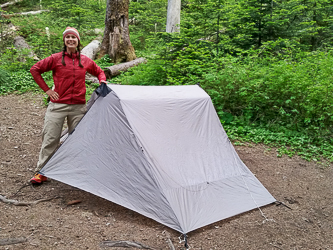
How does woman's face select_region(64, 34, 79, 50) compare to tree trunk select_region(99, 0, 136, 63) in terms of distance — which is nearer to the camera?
woman's face select_region(64, 34, 79, 50)

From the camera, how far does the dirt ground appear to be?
2.74m

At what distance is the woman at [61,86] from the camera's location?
11.8 feet

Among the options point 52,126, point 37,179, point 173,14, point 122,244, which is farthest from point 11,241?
point 173,14

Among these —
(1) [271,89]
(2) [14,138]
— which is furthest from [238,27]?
(2) [14,138]

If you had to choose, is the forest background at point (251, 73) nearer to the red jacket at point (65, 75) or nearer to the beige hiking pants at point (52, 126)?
the red jacket at point (65, 75)

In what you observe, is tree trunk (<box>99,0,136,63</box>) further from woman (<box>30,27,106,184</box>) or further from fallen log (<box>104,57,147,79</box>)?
woman (<box>30,27,106,184</box>)

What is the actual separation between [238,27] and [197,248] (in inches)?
283

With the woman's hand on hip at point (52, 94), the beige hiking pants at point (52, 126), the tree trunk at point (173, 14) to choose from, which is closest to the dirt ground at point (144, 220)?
the beige hiking pants at point (52, 126)

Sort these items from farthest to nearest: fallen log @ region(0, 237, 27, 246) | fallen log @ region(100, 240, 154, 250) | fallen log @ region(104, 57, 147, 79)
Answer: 1. fallen log @ region(104, 57, 147, 79)
2. fallen log @ region(100, 240, 154, 250)
3. fallen log @ region(0, 237, 27, 246)

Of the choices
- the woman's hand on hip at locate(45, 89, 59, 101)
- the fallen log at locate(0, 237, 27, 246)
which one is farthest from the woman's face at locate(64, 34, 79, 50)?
the fallen log at locate(0, 237, 27, 246)

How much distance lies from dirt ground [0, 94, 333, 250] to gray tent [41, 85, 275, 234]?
17cm

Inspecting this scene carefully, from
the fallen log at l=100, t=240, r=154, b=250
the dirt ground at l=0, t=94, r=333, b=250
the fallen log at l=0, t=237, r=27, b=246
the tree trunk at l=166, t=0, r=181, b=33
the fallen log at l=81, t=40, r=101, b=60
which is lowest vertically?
the dirt ground at l=0, t=94, r=333, b=250

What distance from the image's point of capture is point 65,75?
3.64m

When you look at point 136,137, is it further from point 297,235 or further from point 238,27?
point 238,27
